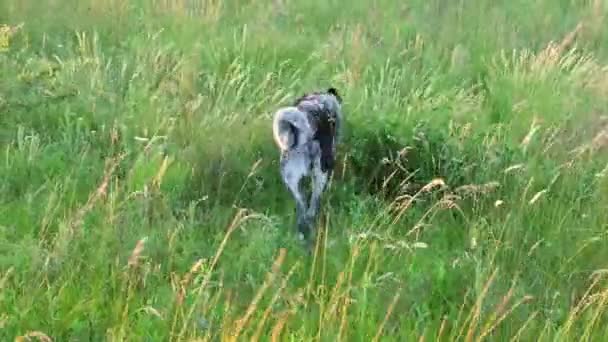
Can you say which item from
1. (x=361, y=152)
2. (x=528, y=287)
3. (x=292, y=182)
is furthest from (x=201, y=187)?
(x=528, y=287)

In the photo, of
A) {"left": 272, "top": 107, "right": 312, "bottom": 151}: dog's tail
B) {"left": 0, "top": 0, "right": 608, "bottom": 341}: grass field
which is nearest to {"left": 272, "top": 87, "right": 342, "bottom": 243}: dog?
{"left": 272, "top": 107, "right": 312, "bottom": 151}: dog's tail

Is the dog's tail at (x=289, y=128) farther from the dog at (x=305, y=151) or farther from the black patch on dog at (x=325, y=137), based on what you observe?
the black patch on dog at (x=325, y=137)

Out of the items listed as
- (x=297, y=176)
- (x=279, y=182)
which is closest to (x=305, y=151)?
(x=297, y=176)

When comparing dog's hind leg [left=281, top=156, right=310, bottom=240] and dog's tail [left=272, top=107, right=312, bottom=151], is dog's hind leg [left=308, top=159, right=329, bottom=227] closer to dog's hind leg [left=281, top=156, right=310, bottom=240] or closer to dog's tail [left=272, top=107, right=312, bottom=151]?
dog's hind leg [left=281, top=156, right=310, bottom=240]

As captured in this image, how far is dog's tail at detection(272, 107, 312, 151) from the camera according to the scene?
351 centimetres

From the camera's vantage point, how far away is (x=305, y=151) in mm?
3578

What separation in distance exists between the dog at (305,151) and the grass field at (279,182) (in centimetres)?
11

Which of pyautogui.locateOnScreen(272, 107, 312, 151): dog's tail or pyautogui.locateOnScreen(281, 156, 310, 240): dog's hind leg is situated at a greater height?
pyautogui.locateOnScreen(272, 107, 312, 151): dog's tail

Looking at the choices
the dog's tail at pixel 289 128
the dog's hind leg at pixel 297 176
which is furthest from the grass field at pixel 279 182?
the dog's tail at pixel 289 128

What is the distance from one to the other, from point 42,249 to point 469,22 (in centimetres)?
464

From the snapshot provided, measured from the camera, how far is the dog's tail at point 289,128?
3.51m

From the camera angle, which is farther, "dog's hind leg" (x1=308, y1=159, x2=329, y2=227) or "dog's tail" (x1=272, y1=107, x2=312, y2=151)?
"dog's hind leg" (x1=308, y1=159, x2=329, y2=227)

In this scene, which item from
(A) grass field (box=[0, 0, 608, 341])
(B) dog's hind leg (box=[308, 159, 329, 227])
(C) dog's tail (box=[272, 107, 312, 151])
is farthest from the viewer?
(B) dog's hind leg (box=[308, 159, 329, 227])

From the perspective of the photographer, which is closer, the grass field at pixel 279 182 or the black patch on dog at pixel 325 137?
the grass field at pixel 279 182
